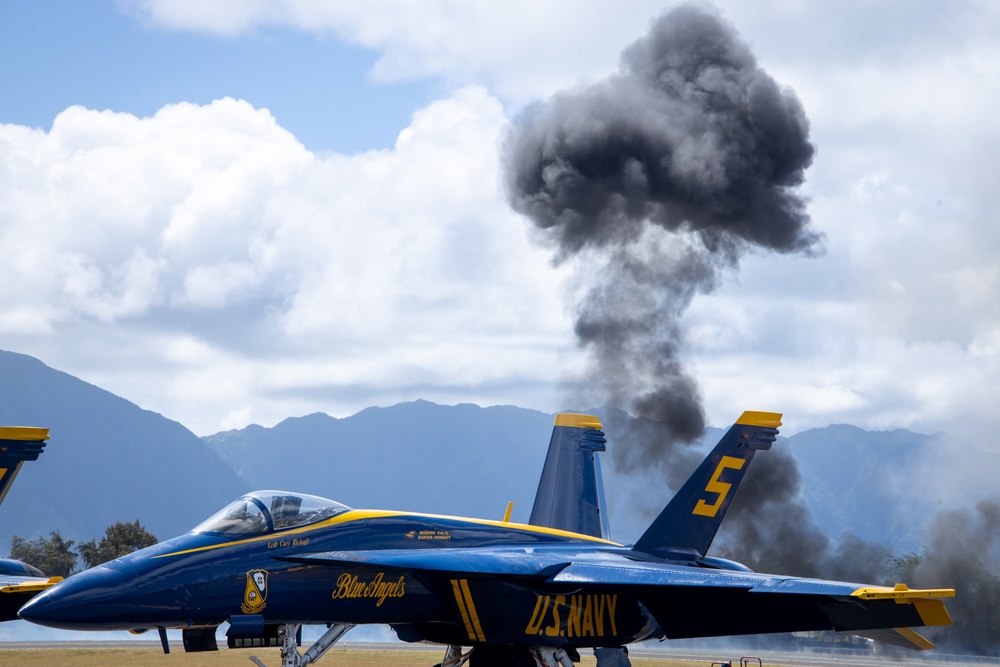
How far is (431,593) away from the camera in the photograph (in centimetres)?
Result: 1483

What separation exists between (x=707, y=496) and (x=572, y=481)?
528 centimetres

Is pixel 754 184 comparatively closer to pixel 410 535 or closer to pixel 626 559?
pixel 626 559

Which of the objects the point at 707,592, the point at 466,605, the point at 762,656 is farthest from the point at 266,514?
the point at 762,656

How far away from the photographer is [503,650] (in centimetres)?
1584

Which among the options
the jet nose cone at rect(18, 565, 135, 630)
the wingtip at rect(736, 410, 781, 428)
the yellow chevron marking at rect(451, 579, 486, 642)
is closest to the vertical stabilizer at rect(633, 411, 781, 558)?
the wingtip at rect(736, 410, 781, 428)

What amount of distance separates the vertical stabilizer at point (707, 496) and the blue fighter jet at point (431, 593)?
1.44 metres

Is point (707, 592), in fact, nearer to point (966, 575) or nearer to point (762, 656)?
point (762, 656)

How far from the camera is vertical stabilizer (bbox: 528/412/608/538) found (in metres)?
23.3

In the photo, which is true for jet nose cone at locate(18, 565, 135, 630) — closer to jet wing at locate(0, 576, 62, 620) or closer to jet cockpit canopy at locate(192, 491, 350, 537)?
jet cockpit canopy at locate(192, 491, 350, 537)

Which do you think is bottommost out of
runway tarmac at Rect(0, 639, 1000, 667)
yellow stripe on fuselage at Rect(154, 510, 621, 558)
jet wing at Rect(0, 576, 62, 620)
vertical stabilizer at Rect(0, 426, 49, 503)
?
runway tarmac at Rect(0, 639, 1000, 667)

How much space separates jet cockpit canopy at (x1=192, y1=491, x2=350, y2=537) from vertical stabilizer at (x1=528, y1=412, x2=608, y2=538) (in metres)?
9.14

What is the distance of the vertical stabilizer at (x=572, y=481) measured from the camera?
2334 cm

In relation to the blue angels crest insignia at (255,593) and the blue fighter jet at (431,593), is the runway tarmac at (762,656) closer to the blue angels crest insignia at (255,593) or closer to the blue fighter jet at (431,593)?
the blue fighter jet at (431,593)

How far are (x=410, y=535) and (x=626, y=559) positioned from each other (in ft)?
11.9
